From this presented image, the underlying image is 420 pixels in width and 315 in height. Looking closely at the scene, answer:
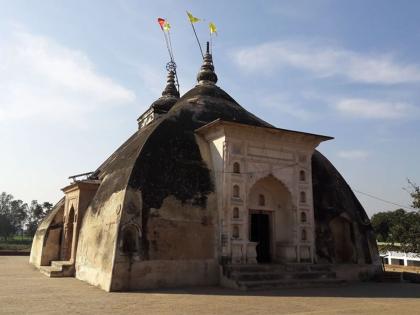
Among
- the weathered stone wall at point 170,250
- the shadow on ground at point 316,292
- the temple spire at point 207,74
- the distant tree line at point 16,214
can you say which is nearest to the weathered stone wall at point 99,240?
the weathered stone wall at point 170,250

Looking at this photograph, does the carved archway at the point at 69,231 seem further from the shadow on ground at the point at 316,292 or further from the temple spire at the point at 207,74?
the temple spire at the point at 207,74

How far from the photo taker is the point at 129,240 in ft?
44.7

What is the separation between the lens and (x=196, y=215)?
1486 centimetres

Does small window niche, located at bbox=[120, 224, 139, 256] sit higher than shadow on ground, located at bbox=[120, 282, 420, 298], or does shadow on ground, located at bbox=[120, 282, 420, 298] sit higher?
small window niche, located at bbox=[120, 224, 139, 256]

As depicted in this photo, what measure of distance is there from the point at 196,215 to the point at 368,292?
20.3 ft

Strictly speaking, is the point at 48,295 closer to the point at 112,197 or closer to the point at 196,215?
the point at 112,197

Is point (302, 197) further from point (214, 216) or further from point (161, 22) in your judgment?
point (161, 22)

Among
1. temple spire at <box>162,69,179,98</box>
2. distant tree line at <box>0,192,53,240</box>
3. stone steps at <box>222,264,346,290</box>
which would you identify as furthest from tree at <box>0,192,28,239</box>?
stone steps at <box>222,264,346,290</box>

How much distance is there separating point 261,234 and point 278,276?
2811mm

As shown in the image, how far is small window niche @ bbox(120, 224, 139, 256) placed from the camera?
13.4 meters

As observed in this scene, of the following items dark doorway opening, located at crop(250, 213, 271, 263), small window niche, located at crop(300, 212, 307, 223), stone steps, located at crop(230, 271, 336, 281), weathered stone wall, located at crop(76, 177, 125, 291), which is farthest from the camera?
dark doorway opening, located at crop(250, 213, 271, 263)

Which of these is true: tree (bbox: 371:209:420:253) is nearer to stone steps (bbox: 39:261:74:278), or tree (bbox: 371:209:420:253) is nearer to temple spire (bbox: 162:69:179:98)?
stone steps (bbox: 39:261:74:278)

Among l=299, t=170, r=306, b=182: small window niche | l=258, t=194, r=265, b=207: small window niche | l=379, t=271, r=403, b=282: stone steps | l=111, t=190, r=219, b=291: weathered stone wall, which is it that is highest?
l=299, t=170, r=306, b=182: small window niche

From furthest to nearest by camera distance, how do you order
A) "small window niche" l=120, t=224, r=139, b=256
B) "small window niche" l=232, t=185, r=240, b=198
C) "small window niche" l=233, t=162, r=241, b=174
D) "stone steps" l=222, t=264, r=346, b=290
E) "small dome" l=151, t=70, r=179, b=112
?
"small dome" l=151, t=70, r=179, b=112
"small window niche" l=233, t=162, r=241, b=174
"small window niche" l=232, t=185, r=240, b=198
"stone steps" l=222, t=264, r=346, b=290
"small window niche" l=120, t=224, r=139, b=256
